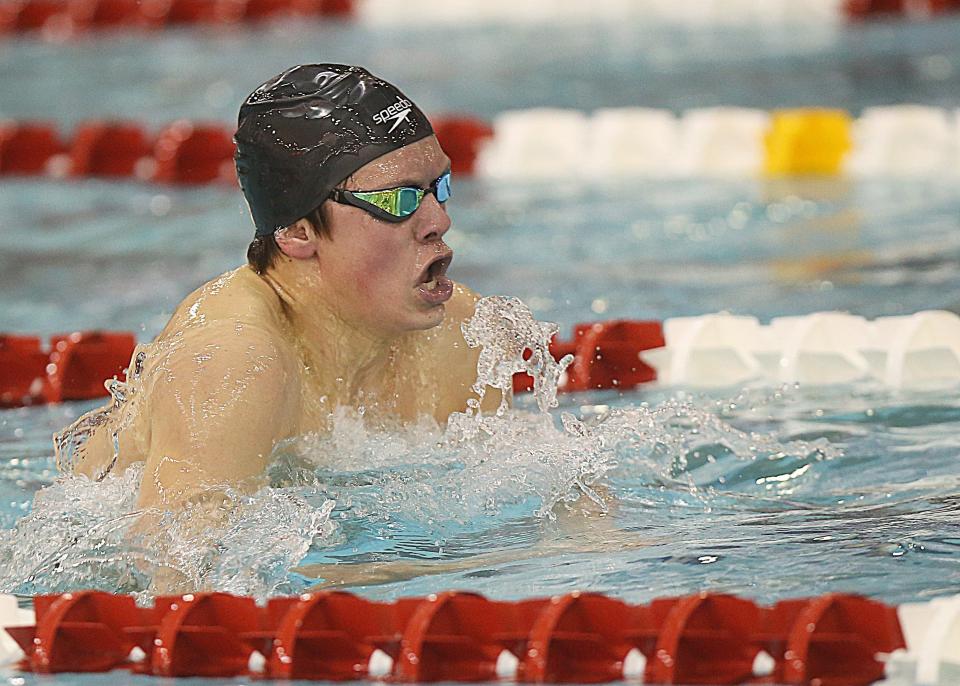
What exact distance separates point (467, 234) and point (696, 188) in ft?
3.27

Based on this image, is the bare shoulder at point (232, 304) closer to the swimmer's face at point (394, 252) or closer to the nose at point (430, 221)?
the swimmer's face at point (394, 252)

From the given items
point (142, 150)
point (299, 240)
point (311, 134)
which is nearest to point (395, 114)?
point (311, 134)

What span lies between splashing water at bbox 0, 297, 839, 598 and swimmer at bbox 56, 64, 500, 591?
0.05 meters

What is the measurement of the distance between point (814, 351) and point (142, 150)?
3.37m

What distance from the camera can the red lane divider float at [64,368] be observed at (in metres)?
3.50

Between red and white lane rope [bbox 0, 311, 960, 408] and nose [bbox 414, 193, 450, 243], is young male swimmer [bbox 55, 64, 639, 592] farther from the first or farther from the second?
red and white lane rope [bbox 0, 311, 960, 408]

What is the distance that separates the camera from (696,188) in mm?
5582

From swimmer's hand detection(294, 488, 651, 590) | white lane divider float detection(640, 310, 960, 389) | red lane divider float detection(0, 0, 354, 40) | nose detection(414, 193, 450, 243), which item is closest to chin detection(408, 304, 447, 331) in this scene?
nose detection(414, 193, 450, 243)

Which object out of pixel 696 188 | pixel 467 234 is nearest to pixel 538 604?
pixel 467 234

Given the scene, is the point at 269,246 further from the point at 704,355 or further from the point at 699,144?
the point at 699,144

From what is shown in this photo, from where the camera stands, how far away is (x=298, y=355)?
2561 mm

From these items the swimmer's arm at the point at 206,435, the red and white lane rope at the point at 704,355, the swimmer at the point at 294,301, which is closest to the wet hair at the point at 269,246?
the swimmer at the point at 294,301

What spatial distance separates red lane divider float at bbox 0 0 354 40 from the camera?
8539 mm

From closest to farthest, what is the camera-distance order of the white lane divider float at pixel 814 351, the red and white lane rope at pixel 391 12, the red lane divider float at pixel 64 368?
A: the white lane divider float at pixel 814 351 → the red lane divider float at pixel 64 368 → the red and white lane rope at pixel 391 12
